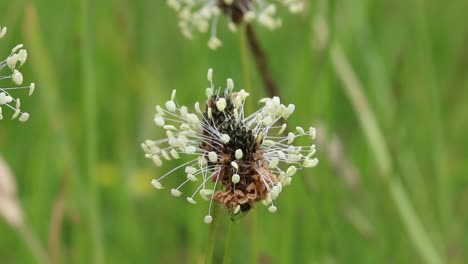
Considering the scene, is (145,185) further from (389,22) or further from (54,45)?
(389,22)

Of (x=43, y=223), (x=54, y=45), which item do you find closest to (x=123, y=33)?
(x=54, y=45)

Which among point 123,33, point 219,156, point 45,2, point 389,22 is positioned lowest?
point 219,156

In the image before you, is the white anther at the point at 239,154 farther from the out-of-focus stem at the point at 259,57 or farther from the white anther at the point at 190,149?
the out-of-focus stem at the point at 259,57

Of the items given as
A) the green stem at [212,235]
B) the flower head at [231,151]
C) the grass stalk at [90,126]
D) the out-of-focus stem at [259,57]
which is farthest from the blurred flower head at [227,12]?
the green stem at [212,235]

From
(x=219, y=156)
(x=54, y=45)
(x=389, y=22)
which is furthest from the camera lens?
(x=389, y=22)

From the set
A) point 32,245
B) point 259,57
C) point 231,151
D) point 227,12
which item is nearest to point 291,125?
point 259,57

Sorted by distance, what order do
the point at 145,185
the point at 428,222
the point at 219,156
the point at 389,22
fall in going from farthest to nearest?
1. the point at 389,22
2. the point at 145,185
3. the point at 428,222
4. the point at 219,156

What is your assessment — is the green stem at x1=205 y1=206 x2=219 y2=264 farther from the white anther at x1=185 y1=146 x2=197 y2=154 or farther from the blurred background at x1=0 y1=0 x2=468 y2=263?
the blurred background at x1=0 y1=0 x2=468 y2=263

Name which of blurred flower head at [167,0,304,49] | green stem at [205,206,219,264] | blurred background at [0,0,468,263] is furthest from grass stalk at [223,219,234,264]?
blurred flower head at [167,0,304,49]

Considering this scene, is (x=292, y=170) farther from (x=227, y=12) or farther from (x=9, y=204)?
(x=9, y=204)
